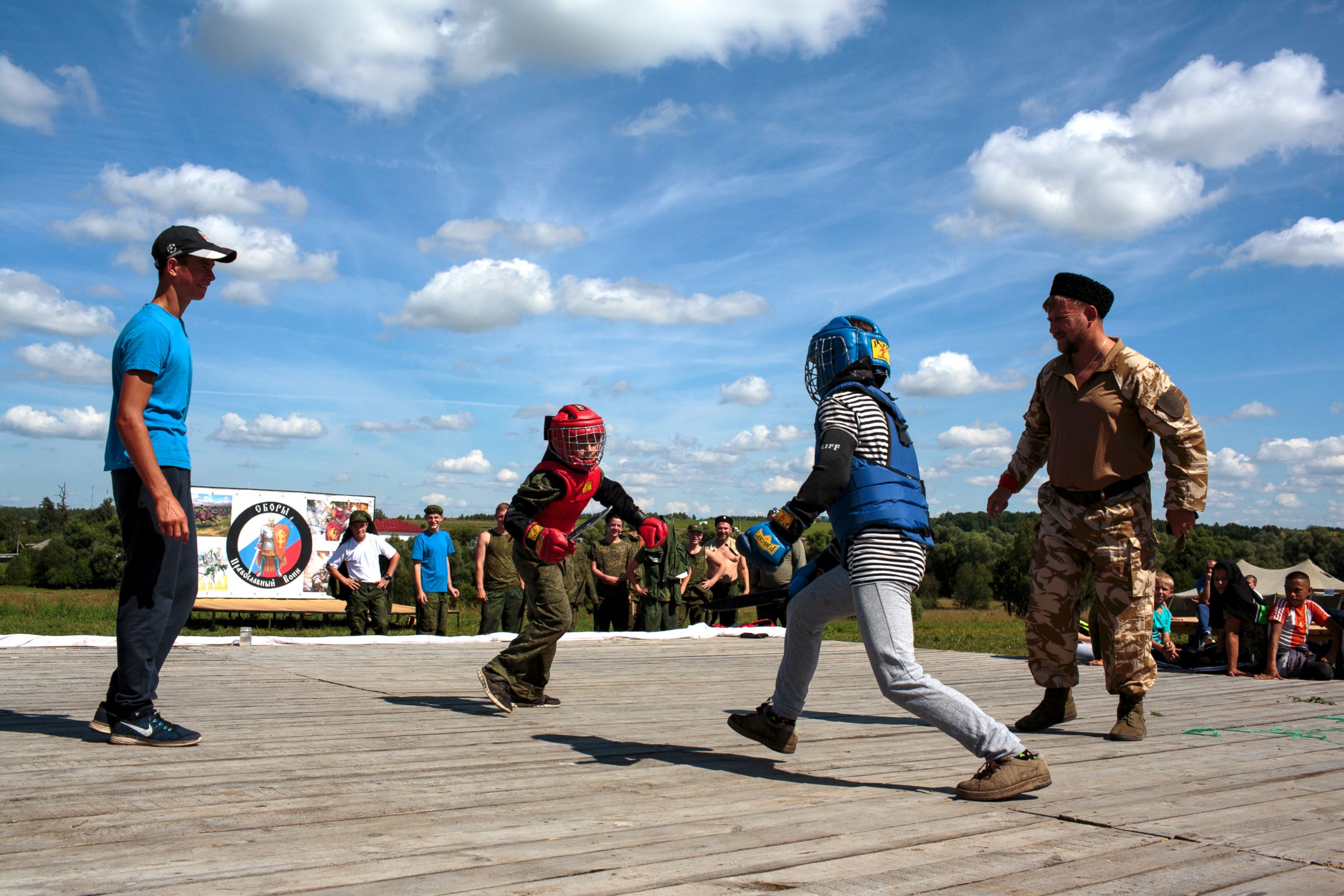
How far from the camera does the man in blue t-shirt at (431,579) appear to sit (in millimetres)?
12266

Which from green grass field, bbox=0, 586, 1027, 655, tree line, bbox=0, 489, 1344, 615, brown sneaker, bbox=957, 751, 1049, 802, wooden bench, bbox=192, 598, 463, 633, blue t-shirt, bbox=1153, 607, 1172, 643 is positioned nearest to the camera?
brown sneaker, bbox=957, 751, 1049, 802

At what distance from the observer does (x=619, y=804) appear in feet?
10.8

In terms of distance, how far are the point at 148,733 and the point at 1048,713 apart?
447 cm

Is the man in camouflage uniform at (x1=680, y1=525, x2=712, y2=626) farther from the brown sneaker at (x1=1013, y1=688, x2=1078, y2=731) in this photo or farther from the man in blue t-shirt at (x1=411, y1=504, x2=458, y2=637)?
the brown sneaker at (x1=1013, y1=688, x2=1078, y2=731)

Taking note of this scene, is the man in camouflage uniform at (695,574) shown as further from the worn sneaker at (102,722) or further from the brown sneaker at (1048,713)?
the worn sneaker at (102,722)

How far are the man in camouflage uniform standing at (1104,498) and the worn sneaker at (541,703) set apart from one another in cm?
266

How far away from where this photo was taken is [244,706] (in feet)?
17.6

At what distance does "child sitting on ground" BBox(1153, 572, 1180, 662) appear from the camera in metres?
9.51

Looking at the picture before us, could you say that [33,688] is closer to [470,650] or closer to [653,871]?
[470,650]

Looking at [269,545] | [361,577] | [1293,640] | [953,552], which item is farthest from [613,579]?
[953,552]

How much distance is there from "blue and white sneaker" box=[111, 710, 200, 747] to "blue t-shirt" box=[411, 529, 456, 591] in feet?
27.0

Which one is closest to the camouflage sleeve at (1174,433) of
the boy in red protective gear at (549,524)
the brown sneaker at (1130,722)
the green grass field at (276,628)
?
the brown sneaker at (1130,722)

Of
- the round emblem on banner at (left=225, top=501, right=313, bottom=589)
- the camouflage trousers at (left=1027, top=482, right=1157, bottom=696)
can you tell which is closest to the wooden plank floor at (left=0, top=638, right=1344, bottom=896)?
the camouflage trousers at (left=1027, top=482, right=1157, bottom=696)

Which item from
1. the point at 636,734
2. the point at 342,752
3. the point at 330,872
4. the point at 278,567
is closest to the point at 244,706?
the point at 342,752
